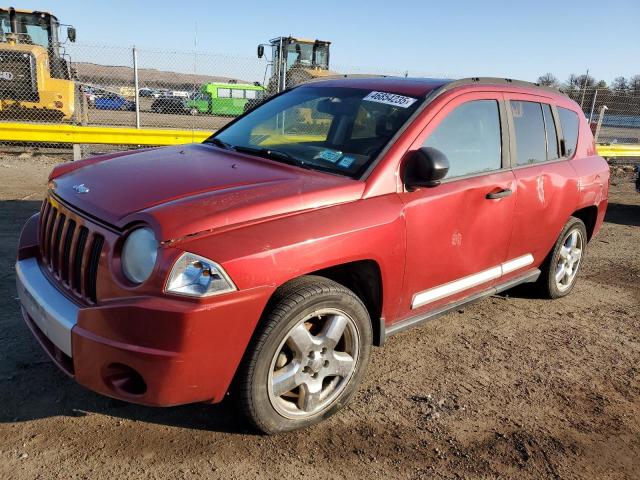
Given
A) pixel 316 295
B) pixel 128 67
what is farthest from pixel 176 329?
pixel 128 67

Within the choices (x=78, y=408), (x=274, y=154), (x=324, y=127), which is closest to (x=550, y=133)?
(x=324, y=127)

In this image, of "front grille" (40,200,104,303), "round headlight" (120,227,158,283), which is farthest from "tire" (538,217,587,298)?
"front grille" (40,200,104,303)

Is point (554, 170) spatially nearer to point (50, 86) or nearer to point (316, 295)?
point (316, 295)

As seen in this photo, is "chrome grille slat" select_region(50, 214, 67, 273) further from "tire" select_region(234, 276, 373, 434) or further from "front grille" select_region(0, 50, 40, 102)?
"front grille" select_region(0, 50, 40, 102)

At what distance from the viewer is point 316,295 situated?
2.57 meters

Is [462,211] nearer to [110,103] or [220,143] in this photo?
[220,143]

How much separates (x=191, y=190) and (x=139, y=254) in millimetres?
477

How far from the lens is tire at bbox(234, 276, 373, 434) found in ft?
8.13

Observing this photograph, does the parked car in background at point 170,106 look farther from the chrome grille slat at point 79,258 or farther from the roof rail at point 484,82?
the chrome grille slat at point 79,258

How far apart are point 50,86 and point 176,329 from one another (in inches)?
540

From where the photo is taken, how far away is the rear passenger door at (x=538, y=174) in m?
3.88

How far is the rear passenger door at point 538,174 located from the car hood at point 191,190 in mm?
1622

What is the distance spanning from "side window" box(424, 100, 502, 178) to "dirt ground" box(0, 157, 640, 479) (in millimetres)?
1324

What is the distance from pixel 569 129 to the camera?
4.67m
